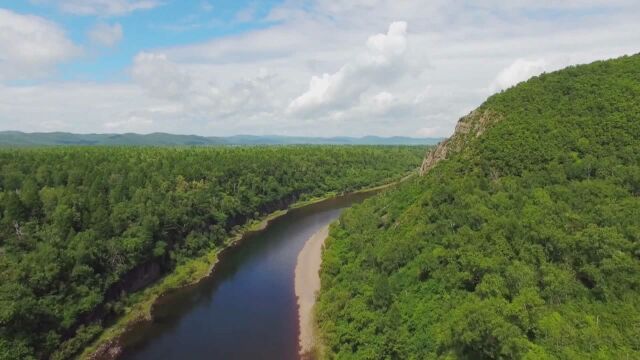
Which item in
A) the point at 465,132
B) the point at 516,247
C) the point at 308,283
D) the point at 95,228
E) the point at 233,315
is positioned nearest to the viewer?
the point at 516,247

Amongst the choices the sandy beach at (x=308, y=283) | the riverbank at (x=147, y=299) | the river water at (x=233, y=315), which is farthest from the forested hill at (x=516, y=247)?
the riverbank at (x=147, y=299)

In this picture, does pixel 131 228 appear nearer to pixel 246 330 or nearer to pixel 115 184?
pixel 115 184

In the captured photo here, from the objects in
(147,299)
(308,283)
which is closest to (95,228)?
(147,299)

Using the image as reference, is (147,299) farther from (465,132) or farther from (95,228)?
(465,132)

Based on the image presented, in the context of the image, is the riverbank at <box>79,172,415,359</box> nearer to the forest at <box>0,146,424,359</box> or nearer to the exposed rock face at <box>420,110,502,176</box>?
the forest at <box>0,146,424,359</box>

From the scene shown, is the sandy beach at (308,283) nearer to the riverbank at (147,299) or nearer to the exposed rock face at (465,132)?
the riverbank at (147,299)

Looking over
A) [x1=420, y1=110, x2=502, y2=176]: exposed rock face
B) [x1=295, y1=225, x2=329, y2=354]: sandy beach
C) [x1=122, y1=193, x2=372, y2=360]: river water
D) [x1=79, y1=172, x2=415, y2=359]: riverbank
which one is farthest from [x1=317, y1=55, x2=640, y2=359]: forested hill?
[x1=79, y1=172, x2=415, y2=359]: riverbank

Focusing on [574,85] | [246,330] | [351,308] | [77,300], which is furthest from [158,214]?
[574,85]
